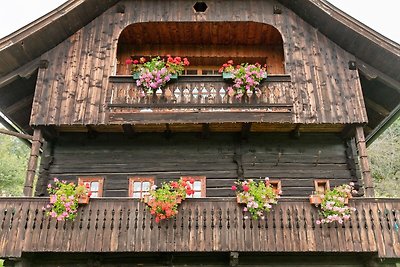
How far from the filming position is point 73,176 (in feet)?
44.8

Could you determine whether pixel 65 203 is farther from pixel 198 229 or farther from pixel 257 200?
pixel 257 200

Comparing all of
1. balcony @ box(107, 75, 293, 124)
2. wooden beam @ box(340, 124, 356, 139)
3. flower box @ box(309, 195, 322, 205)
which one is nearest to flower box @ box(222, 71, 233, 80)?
balcony @ box(107, 75, 293, 124)

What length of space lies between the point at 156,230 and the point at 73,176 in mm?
4061

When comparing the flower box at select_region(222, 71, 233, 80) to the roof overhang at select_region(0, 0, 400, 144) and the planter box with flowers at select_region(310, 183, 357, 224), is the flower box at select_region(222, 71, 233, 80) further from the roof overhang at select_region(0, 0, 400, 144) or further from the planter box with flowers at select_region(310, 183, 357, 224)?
the planter box with flowers at select_region(310, 183, 357, 224)

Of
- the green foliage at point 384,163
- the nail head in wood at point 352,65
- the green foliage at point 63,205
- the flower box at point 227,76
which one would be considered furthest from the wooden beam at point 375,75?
the green foliage at point 384,163

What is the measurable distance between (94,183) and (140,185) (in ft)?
4.55

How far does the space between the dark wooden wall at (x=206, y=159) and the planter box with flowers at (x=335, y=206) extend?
7.84ft

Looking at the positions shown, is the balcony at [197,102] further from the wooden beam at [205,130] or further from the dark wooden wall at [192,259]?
the dark wooden wall at [192,259]

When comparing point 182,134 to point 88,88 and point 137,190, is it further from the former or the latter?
point 88,88

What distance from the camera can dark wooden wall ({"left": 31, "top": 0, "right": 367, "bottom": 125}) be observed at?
495 inches

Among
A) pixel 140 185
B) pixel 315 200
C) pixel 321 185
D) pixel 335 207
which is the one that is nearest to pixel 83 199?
pixel 140 185

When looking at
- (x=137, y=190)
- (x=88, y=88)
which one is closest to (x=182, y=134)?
(x=137, y=190)

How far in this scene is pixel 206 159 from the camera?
13758 mm

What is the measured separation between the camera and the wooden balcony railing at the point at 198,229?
10.7 meters
